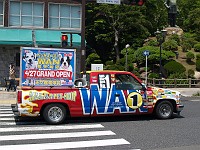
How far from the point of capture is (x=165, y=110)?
11.4 metres

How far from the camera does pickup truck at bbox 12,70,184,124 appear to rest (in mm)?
9867

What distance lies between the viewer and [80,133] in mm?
8938

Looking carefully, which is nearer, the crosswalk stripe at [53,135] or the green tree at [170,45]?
the crosswalk stripe at [53,135]

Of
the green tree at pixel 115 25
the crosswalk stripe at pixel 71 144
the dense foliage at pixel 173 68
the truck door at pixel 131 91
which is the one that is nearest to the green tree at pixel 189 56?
the dense foliage at pixel 173 68

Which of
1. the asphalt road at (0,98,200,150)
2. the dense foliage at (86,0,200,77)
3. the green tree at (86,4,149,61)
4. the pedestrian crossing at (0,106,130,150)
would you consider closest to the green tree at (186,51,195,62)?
the dense foliage at (86,0,200,77)

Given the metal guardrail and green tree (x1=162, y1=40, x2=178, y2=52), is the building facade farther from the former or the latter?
green tree (x1=162, y1=40, x2=178, y2=52)

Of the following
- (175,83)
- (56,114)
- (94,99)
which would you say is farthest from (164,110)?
(175,83)

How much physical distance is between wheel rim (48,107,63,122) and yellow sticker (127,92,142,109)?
7.69ft

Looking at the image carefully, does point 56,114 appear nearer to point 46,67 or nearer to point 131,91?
point 46,67

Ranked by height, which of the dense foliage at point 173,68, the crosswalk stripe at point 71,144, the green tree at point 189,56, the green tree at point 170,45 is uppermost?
the green tree at point 170,45

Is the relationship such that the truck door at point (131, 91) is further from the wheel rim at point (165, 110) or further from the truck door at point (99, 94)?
the wheel rim at point (165, 110)

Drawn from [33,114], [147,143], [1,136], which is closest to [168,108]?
[147,143]

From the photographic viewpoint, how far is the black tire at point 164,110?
36.8 ft

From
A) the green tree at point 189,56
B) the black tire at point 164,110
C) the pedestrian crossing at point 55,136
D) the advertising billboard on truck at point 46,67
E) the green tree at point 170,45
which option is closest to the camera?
the pedestrian crossing at point 55,136
